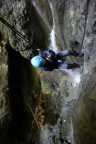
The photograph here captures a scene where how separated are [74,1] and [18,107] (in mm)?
2667

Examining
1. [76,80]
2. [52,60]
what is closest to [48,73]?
[52,60]

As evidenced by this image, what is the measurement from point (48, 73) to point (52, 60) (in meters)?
0.55

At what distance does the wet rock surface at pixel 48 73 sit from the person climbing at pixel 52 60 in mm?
130

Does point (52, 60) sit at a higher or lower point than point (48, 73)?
higher

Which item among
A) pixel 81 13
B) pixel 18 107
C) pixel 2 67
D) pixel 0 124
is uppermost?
pixel 81 13

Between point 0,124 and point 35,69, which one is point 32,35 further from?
point 0,124

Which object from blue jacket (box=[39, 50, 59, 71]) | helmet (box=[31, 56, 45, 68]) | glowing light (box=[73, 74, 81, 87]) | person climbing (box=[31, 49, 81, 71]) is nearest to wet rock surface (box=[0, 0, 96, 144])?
glowing light (box=[73, 74, 81, 87])

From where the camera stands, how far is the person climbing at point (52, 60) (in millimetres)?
4977

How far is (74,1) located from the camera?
4.14m

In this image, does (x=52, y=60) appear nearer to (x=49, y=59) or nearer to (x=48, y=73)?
(x=49, y=59)

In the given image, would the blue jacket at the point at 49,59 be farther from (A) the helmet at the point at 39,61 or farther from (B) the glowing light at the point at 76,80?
(B) the glowing light at the point at 76,80

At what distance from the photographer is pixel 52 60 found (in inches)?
199

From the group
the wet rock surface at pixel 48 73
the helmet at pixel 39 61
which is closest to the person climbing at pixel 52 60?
the helmet at pixel 39 61

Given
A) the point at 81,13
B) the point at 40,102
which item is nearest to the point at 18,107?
the point at 40,102
